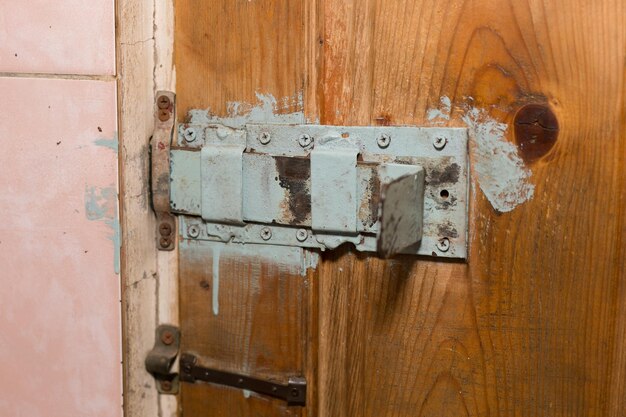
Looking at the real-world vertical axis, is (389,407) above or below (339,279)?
below

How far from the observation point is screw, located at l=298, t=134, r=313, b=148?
888 millimetres

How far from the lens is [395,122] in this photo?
2.84 ft

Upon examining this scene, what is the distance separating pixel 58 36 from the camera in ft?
3.02

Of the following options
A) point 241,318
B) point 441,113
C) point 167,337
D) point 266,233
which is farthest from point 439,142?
point 167,337

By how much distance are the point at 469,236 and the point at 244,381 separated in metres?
0.35

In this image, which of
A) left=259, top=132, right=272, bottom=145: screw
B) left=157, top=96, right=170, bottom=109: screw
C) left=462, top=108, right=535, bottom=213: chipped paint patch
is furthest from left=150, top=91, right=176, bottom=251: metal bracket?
left=462, top=108, right=535, bottom=213: chipped paint patch

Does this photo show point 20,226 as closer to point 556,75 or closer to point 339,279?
point 339,279

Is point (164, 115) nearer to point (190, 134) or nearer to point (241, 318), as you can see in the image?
point (190, 134)

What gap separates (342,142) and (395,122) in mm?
67

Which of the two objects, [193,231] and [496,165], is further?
[193,231]

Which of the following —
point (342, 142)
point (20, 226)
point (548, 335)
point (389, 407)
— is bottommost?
point (389, 407)

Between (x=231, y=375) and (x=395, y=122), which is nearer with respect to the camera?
(x=395, y=122)

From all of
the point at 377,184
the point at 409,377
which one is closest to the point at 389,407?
the point at 409,377

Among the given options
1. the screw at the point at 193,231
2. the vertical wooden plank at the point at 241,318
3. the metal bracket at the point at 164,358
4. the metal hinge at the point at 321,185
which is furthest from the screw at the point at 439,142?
the metal bracket at the point at 164,358
